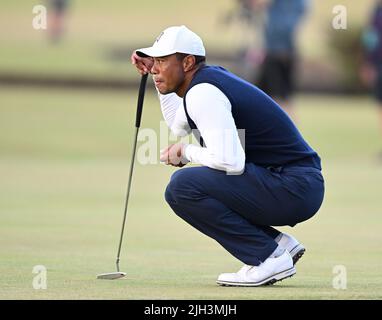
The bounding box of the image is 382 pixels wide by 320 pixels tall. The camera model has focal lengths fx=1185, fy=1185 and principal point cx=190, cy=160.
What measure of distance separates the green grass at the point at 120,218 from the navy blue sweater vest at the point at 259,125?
86 centimetres

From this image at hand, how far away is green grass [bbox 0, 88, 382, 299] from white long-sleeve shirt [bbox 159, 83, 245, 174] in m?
0.82

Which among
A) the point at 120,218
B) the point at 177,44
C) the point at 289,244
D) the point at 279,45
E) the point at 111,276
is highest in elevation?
the point at 177,44

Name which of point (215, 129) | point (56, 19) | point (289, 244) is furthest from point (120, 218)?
point (56, 19)

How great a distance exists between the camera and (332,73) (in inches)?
1364

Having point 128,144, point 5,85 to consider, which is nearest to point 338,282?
point 128,144

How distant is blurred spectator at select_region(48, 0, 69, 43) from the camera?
3625 cm

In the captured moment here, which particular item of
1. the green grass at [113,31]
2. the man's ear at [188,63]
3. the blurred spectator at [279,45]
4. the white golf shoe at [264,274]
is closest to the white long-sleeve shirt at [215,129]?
the man's ear at [188,63]

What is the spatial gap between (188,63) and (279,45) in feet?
42.3

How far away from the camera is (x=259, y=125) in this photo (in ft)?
25.2

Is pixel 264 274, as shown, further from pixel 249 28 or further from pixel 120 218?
pixel 249 28

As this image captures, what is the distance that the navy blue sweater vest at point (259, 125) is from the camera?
7586 mm

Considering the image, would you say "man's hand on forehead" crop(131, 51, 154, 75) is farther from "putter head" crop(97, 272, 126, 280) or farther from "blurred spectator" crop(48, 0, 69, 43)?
"blurred spectator" crop(48, 0, 69, 43)

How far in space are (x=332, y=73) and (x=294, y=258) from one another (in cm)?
2703

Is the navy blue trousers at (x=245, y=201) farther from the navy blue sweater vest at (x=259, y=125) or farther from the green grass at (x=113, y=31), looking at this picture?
the green grass at (x=113, y=31)
